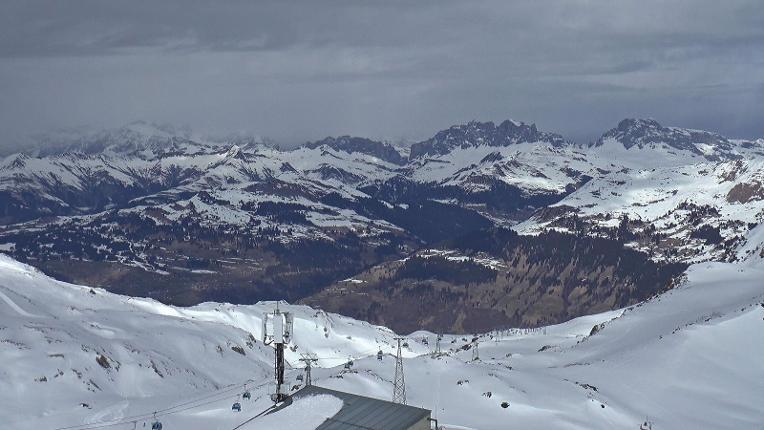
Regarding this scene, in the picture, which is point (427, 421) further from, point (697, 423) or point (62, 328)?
point (62, 328)

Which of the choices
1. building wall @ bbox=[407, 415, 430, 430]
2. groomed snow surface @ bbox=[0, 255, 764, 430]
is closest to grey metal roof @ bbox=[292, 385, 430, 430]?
building wall @ bbox=[407, 415, 430, 430]

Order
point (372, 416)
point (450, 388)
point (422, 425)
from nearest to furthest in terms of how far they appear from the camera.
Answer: point (422, 425), point (372, 416), point (450, 388)

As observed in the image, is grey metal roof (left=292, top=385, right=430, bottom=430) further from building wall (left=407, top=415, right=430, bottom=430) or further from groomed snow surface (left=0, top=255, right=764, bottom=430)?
groomed snow surface (left=0, top=255, right=764, bottom=430)

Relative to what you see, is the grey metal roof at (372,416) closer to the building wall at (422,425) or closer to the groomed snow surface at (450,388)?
the building wall at (422,425)


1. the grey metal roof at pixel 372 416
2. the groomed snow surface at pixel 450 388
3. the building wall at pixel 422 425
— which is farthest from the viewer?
the groomed snow surface at pixel 450 388

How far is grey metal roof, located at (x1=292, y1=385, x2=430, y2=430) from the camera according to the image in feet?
274

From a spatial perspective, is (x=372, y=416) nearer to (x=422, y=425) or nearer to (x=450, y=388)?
(x=422, y=425)

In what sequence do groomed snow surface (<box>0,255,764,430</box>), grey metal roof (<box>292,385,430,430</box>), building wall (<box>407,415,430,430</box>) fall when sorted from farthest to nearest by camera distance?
groomed snow surface (<box>0,255,764,430</box>) < grey metal roof (<box>292,385,430,430</box>) < building wall (<box>407,415,430,430</box>)

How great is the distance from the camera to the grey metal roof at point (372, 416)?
83.5 meters

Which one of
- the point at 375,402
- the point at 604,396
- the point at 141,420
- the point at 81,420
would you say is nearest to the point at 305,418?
the point at 375,402

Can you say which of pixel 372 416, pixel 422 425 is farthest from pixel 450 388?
pixel 422 425

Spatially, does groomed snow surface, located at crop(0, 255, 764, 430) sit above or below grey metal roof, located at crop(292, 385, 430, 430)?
below

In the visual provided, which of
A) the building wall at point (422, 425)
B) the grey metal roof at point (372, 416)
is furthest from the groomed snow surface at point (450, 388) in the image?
the building wall at point (422, 425)

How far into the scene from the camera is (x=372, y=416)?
85.8m
